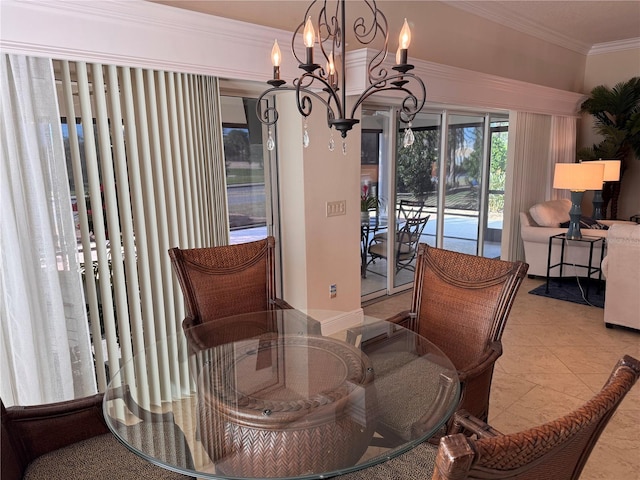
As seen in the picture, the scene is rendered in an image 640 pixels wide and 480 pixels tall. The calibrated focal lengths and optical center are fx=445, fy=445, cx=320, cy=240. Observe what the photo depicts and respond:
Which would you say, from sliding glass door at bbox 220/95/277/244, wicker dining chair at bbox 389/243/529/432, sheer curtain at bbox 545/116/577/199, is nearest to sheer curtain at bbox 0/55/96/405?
sliding glass door at bbox 220/95/277/244

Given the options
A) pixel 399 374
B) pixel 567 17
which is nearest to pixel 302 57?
pixel 399 374

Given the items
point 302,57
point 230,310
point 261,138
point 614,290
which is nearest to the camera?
point 230,310

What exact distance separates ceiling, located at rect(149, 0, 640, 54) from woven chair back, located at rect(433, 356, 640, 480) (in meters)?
2.69

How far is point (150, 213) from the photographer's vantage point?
2.59 m

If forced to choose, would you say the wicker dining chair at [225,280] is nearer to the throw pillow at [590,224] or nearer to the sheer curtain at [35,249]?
the sheer curtain at [35,249]

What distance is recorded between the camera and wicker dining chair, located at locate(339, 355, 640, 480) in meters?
0.71

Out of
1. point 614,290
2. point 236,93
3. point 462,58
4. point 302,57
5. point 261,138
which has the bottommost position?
point 614,290

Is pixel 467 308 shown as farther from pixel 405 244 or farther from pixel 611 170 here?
pixel 611 170

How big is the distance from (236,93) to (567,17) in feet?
13.4

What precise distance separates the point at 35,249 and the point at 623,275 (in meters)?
4.19

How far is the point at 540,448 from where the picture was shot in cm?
77

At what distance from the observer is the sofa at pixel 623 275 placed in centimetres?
358

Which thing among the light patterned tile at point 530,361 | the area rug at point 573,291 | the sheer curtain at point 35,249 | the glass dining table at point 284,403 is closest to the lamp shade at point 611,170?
the area rug at point 573,291

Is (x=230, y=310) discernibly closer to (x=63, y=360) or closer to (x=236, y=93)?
(x=63, y=360)
